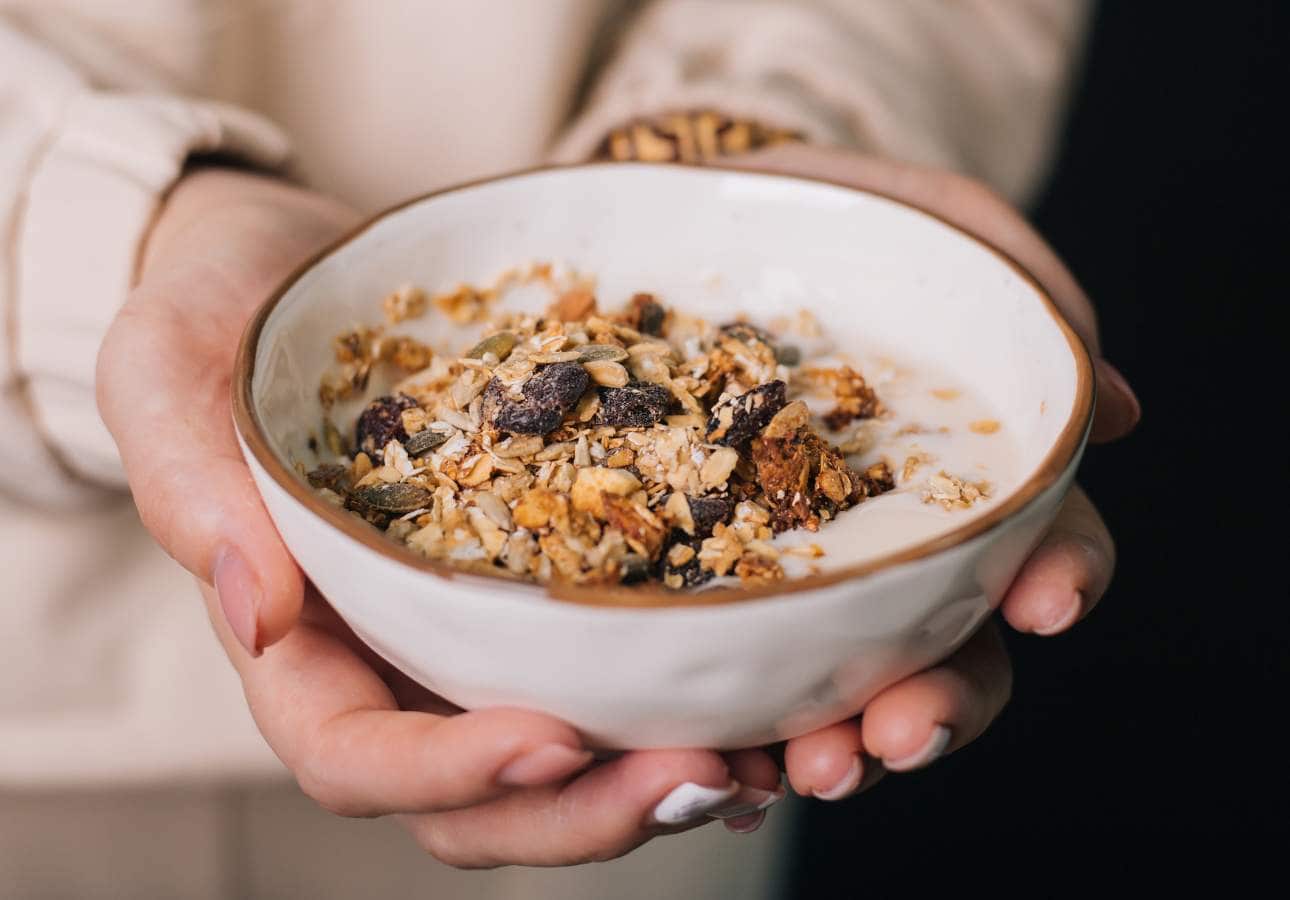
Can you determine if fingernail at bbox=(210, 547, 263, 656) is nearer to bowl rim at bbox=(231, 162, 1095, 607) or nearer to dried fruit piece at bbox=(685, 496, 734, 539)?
bowl rim at bbox=(231, 162, 1095, 607)

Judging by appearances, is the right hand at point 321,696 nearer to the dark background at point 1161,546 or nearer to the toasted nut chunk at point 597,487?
the toasted nut chunk at point 597,487

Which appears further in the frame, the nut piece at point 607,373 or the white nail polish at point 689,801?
the nut piece at point 607,373

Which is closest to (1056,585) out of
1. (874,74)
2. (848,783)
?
(848,783)

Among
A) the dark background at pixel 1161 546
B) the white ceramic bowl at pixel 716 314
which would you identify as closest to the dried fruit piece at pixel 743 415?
the white ceramic bowl at pixel 716 314

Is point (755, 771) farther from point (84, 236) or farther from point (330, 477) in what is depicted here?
point (84, 236)

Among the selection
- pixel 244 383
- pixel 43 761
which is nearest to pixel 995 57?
pixel 244 383

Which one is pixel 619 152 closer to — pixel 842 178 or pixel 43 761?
pixel 842 178
